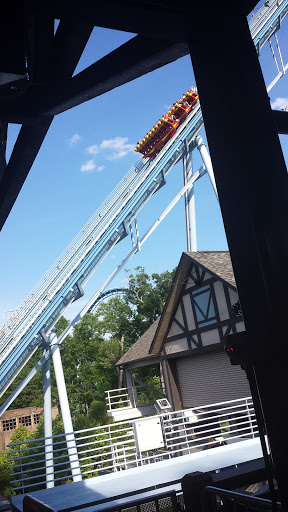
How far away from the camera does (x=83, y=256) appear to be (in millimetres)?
14992

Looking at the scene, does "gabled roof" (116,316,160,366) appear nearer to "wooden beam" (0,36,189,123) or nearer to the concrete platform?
the concrete platform

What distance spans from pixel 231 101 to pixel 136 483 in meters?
6.67

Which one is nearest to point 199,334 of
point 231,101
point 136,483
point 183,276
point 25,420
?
point 183,276

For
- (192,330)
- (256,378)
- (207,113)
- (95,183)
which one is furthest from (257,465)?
(95,183)

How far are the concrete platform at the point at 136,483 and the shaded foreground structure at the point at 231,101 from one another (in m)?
4.79

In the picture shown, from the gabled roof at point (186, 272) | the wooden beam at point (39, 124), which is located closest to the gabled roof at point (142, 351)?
the gabled roof at point (186, 272)

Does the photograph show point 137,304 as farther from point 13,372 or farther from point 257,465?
point 257,465

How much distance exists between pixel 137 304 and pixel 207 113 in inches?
1699

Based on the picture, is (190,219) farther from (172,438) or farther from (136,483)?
(136,483)

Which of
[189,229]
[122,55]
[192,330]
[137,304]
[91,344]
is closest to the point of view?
[122,55]

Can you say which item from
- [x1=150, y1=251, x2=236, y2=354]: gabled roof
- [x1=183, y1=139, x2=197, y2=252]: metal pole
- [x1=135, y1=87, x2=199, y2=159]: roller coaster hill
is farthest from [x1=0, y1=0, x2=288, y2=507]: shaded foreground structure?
[x1=135, y1=87, x2=199, y2=159]: roller coaster hill

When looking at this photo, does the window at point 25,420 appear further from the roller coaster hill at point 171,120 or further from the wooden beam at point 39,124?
the wooden beam at point 39,124

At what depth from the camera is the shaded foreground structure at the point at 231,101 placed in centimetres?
142

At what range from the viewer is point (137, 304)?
146 ft
